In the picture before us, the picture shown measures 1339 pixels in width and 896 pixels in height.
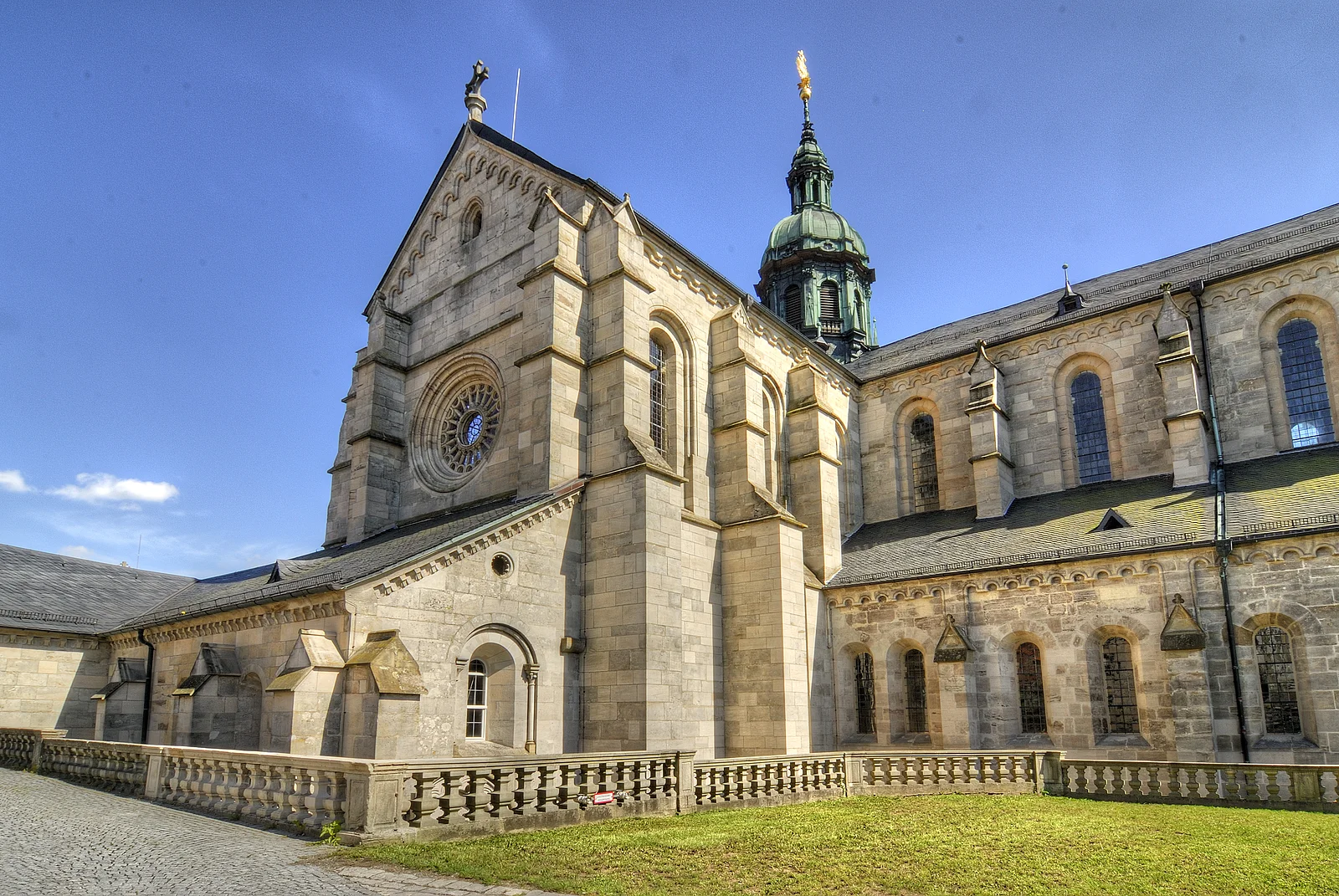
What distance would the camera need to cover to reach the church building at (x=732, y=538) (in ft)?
59.4

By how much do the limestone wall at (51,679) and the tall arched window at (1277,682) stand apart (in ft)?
95.2

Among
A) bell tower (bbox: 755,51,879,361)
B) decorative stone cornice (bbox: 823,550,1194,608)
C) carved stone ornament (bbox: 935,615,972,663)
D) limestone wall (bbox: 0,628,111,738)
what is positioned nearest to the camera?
decorative stone cornice (bbox: 823,550,1194,608)

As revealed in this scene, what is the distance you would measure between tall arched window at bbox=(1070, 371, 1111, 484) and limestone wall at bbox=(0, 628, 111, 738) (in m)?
29.3

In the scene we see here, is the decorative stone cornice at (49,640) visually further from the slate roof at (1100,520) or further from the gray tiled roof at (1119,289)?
the gray tiled roof at (1119,289)

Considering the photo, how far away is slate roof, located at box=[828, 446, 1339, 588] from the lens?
775 inches

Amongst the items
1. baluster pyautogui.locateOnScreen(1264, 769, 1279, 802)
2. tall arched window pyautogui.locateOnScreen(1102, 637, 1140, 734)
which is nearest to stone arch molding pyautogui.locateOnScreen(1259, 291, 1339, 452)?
tall arched window pyautogui.locateOnScreen(1102, 637, 1140, 734)

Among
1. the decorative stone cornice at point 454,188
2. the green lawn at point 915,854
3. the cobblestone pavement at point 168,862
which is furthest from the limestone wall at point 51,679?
the green lawn at point 915,854

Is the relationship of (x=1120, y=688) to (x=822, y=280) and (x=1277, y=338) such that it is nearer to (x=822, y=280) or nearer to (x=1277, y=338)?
(x=1277, y=338)

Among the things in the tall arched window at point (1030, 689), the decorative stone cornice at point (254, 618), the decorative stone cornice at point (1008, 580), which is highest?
the decorative stone cornice at point (1008, 580)

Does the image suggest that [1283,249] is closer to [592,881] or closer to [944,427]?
[944,427]

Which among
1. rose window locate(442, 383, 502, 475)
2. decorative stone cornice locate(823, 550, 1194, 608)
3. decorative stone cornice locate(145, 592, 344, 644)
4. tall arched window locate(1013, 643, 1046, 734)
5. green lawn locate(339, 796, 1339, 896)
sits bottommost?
green lawn locate(339, 796, 1339, 896)

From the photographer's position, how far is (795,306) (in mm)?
40469

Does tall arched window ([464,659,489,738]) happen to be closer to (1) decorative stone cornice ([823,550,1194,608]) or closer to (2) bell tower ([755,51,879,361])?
(1) decorative stone cornice ([823,550,1194,608])

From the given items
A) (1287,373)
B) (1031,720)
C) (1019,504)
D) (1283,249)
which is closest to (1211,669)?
(1031,720)
